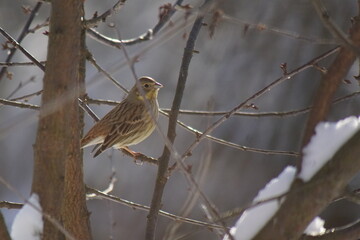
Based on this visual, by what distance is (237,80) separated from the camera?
26.4ft

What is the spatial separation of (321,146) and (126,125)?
395cm

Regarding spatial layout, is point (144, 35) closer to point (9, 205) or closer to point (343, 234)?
point (9, 205)

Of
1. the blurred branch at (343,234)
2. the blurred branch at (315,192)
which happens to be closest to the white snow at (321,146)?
the blurred branch at (315,192)

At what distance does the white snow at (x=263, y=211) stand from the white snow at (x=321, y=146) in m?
0.11

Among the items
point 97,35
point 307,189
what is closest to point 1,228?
point 307,189

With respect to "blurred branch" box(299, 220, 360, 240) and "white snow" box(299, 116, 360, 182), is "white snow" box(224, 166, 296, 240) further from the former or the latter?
"blurred branch" box(299, 220, 360, 240)

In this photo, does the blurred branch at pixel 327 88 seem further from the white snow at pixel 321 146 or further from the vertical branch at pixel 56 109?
the vertical branch at pixel 56 109

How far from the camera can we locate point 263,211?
2.32 metres

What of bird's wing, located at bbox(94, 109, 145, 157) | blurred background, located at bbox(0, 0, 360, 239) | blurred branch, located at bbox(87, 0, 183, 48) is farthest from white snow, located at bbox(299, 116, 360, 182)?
blurred background, located at bbox(0, 0, 360, 239)

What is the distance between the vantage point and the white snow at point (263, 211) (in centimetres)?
230

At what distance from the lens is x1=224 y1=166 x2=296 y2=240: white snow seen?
7.55 ft

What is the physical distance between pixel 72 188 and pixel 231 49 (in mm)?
5156

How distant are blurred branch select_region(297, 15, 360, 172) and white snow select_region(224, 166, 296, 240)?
0.12 meters

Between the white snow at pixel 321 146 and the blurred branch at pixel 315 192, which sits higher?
the white snow at pixel 321 146
